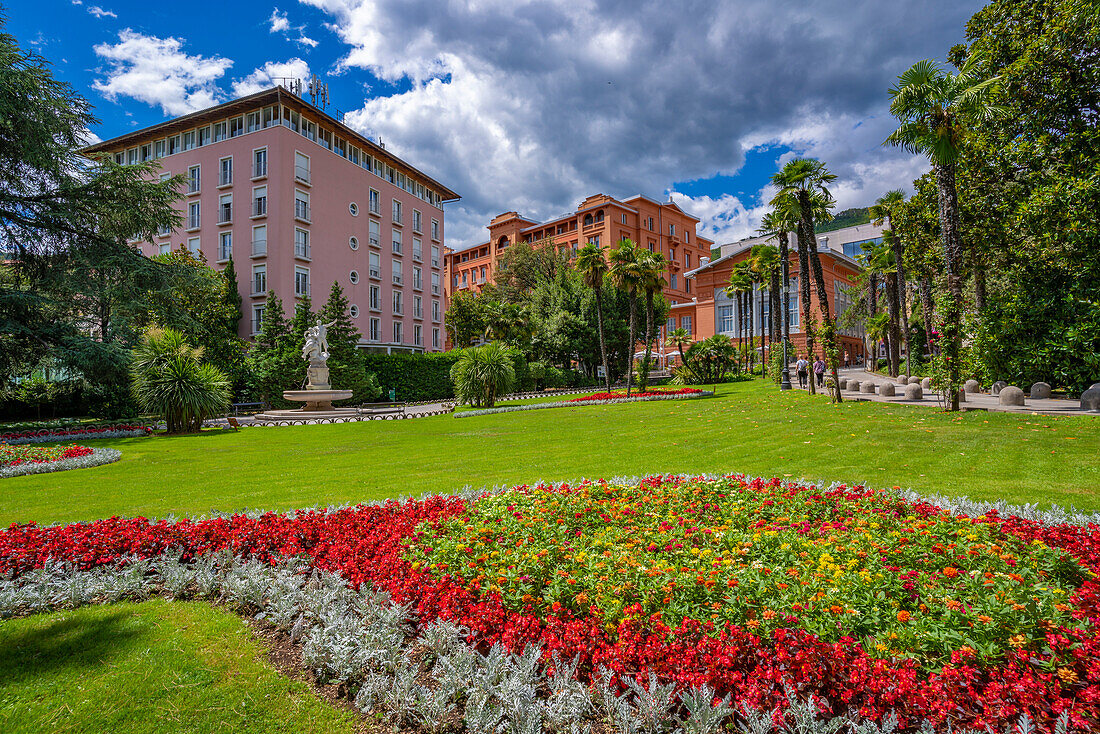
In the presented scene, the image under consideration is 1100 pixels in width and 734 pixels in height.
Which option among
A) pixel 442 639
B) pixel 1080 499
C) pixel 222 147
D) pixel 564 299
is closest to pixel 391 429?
pixel 442 639

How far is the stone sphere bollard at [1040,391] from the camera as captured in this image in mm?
15359

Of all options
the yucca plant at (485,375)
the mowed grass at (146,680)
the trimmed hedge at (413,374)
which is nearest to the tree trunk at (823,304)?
the yucca plant at (485,375)

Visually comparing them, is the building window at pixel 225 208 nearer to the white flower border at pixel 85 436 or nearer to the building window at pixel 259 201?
the building window at pixel 259 201

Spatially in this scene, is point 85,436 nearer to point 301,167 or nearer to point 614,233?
point 301,167

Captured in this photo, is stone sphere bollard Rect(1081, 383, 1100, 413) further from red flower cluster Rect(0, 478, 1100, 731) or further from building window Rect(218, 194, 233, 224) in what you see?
building window Rect(218, 194, 233, 224)

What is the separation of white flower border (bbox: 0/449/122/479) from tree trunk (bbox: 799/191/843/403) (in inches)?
801

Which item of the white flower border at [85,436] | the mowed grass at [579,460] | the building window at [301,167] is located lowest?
the mowed grass at [579,460]

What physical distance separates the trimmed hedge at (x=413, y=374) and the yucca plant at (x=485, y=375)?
10701mm

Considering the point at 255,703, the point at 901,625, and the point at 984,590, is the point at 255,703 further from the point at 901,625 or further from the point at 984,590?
the point at 984,590

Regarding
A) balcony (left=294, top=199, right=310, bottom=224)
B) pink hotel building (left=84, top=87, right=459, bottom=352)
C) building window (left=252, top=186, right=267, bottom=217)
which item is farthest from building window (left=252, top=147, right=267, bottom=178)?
balcony (left=294, top=199, right=310, bottom=224)

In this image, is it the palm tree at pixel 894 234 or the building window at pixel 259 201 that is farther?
the building window at pixel 259 201

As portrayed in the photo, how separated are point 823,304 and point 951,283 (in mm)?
5343

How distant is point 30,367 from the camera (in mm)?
19609

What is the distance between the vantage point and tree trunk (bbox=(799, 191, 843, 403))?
1731cm
